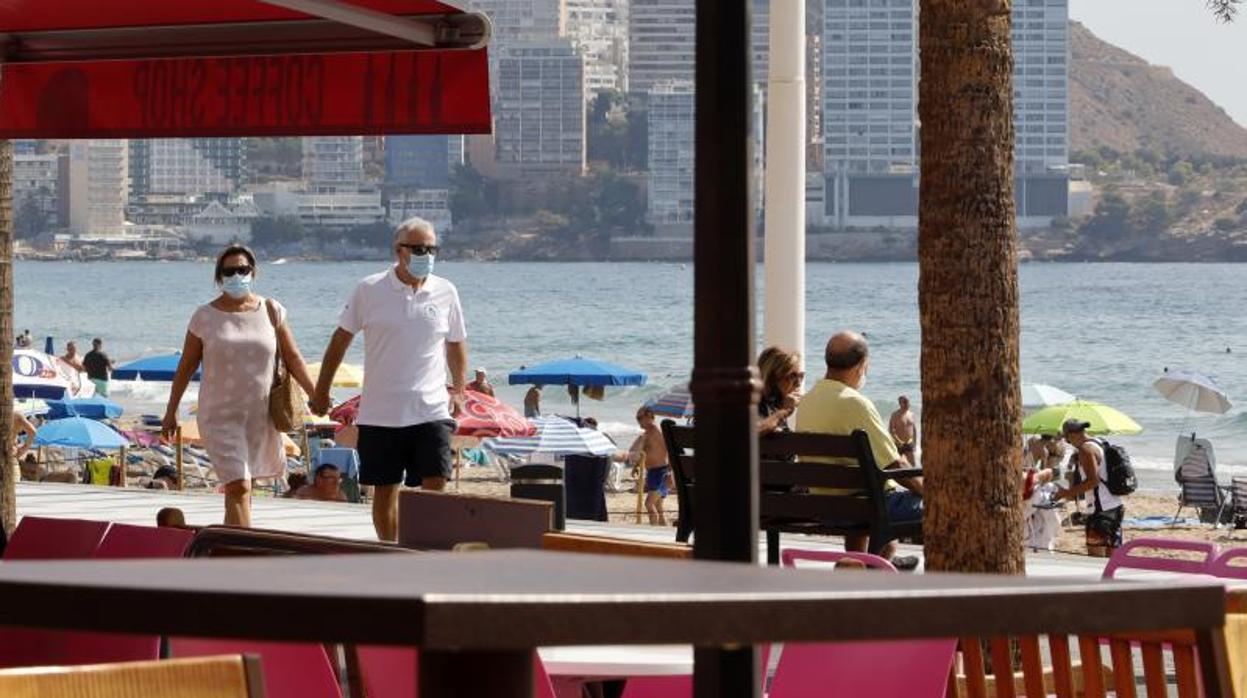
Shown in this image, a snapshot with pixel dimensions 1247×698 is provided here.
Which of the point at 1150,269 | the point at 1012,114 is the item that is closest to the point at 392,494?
the point at 1012,114

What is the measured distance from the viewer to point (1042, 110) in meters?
125

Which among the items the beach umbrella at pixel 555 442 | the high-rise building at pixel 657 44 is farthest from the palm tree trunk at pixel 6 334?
the high-rise building at pixel 657 44

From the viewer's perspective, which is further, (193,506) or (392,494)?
(193,506)

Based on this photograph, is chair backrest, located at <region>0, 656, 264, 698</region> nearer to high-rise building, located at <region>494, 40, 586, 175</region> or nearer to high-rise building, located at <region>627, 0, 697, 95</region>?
high-rise building, located at <region>494, 40, 586, 175</region>

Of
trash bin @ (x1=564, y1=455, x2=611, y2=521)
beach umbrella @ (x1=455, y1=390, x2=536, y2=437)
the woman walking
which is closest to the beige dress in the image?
the woman walking

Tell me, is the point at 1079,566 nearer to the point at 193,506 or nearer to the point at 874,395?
the point at 193,506

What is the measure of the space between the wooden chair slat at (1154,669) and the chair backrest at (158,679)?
5.85 feet

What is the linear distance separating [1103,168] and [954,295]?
406ft

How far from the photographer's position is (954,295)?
19.5 feet

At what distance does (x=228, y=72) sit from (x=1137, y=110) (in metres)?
136

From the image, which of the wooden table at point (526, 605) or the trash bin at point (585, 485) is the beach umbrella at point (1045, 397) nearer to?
the trash bin at point (585, 485)

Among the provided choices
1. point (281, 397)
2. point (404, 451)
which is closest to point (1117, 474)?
point (404, 451)

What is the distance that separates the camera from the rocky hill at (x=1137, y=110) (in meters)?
132

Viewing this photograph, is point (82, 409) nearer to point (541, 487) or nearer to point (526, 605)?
point (541, 487)
